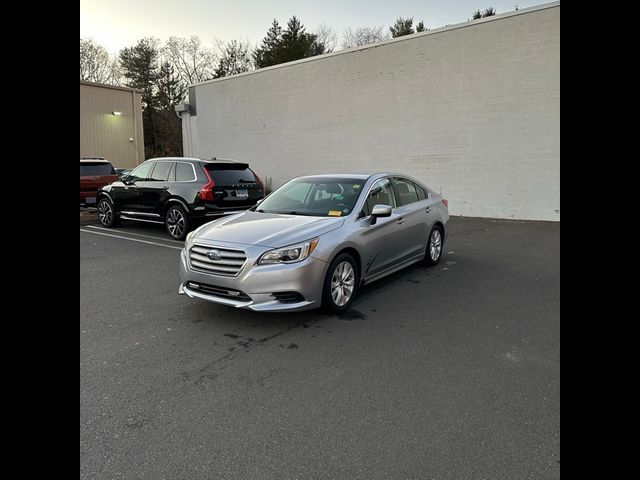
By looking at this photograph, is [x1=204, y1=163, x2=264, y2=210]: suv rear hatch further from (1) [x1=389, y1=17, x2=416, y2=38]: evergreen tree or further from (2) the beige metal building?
(1) [x1=389, y1=17, x2=416, y2=38]: evergreen tree

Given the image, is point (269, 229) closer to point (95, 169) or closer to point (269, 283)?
point (269, 283)

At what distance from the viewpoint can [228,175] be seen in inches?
399

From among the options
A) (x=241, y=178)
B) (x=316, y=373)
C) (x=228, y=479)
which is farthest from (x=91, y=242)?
(x=228, y=479)

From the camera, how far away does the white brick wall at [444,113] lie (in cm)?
1236

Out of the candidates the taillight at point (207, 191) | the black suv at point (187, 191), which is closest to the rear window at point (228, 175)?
the black suv at point (187, 191)

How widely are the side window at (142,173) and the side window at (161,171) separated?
203mm

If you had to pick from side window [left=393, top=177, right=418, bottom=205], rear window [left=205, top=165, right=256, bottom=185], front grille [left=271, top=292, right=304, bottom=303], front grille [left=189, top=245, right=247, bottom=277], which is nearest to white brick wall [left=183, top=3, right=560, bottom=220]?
side window [left=393, top=177, right=418, bottom=205]

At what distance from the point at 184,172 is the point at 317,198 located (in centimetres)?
507

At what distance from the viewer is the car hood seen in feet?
16.0

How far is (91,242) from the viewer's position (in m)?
10.0

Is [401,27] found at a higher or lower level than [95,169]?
higher

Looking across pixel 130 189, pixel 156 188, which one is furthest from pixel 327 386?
pixel 130 189
